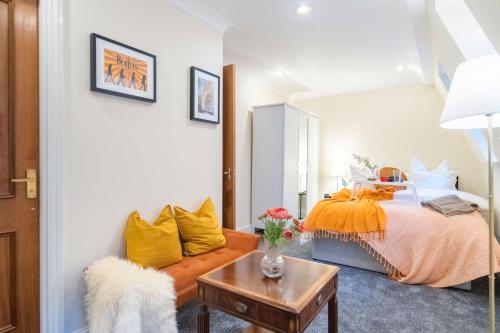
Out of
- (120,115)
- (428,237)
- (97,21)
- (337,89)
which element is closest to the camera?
(97,21)

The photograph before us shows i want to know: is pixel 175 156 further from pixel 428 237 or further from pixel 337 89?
pixel 337 89

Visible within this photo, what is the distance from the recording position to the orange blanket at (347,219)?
2.77 m

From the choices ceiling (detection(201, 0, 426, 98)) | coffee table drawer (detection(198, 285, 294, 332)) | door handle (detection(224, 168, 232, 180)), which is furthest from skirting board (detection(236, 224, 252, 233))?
coffee table drawer (detection(198, 285, 294, 332))

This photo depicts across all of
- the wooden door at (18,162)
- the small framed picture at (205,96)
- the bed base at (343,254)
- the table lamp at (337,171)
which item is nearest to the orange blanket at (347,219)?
the bed base at (343,254)

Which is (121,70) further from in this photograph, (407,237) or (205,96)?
(407,237)

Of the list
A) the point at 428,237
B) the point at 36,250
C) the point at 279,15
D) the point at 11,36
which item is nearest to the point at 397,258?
the point at 428,237

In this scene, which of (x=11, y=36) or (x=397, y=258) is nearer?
→ (x=11, y=36)

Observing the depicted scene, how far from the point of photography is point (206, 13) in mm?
2650

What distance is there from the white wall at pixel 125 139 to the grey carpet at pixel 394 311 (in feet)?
2.88

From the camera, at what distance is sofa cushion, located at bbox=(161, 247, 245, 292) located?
6.19 ft

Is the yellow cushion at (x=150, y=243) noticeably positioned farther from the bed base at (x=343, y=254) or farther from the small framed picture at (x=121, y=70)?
the bed base at (x=343, y=254)

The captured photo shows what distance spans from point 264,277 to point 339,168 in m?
4.33

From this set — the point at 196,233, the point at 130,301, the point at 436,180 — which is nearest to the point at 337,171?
the point at 436,180

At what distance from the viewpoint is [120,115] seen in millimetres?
2016
